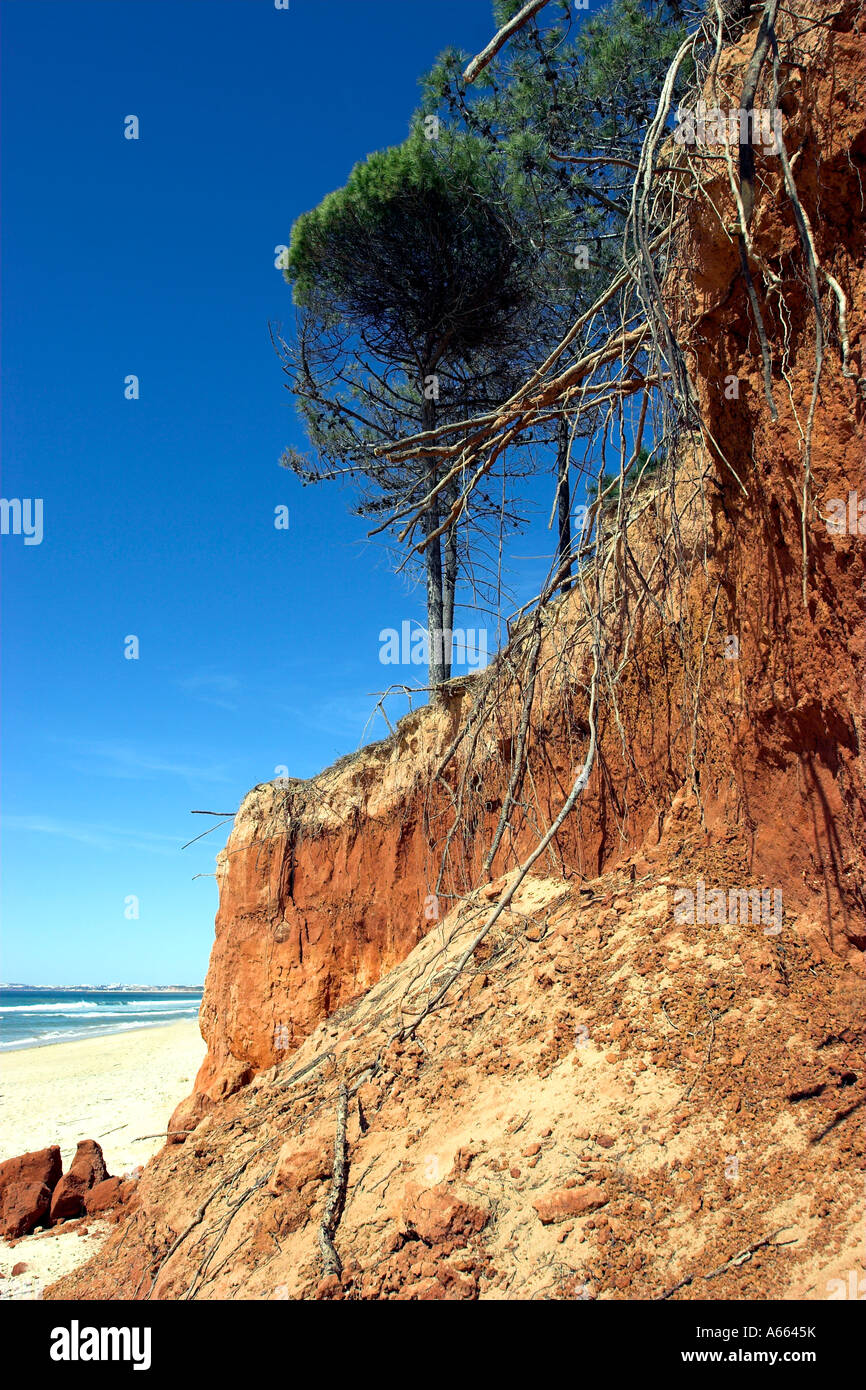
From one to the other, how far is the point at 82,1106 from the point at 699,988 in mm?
17168

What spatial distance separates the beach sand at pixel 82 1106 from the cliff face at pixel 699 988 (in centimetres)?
286

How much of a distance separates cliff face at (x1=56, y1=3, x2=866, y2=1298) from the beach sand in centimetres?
286

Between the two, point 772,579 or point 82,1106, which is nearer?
point 772,579

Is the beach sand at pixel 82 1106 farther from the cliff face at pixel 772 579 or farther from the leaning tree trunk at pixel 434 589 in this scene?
the leaning tree trunk at pixel 434 589

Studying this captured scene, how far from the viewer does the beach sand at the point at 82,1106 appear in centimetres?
728

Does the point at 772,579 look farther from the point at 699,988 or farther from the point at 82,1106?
the point at 82,1106

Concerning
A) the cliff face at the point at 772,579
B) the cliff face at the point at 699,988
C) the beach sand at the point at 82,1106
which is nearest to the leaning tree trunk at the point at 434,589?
the cliff face at the point at 772,579

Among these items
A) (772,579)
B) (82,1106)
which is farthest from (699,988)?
(82,1106)

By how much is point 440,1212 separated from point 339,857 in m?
6.97

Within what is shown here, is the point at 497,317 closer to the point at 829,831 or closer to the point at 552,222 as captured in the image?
the point at 552,222

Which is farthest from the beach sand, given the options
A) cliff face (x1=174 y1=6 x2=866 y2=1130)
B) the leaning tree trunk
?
the leaning tree trunk

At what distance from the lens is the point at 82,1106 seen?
1666 centimetres
